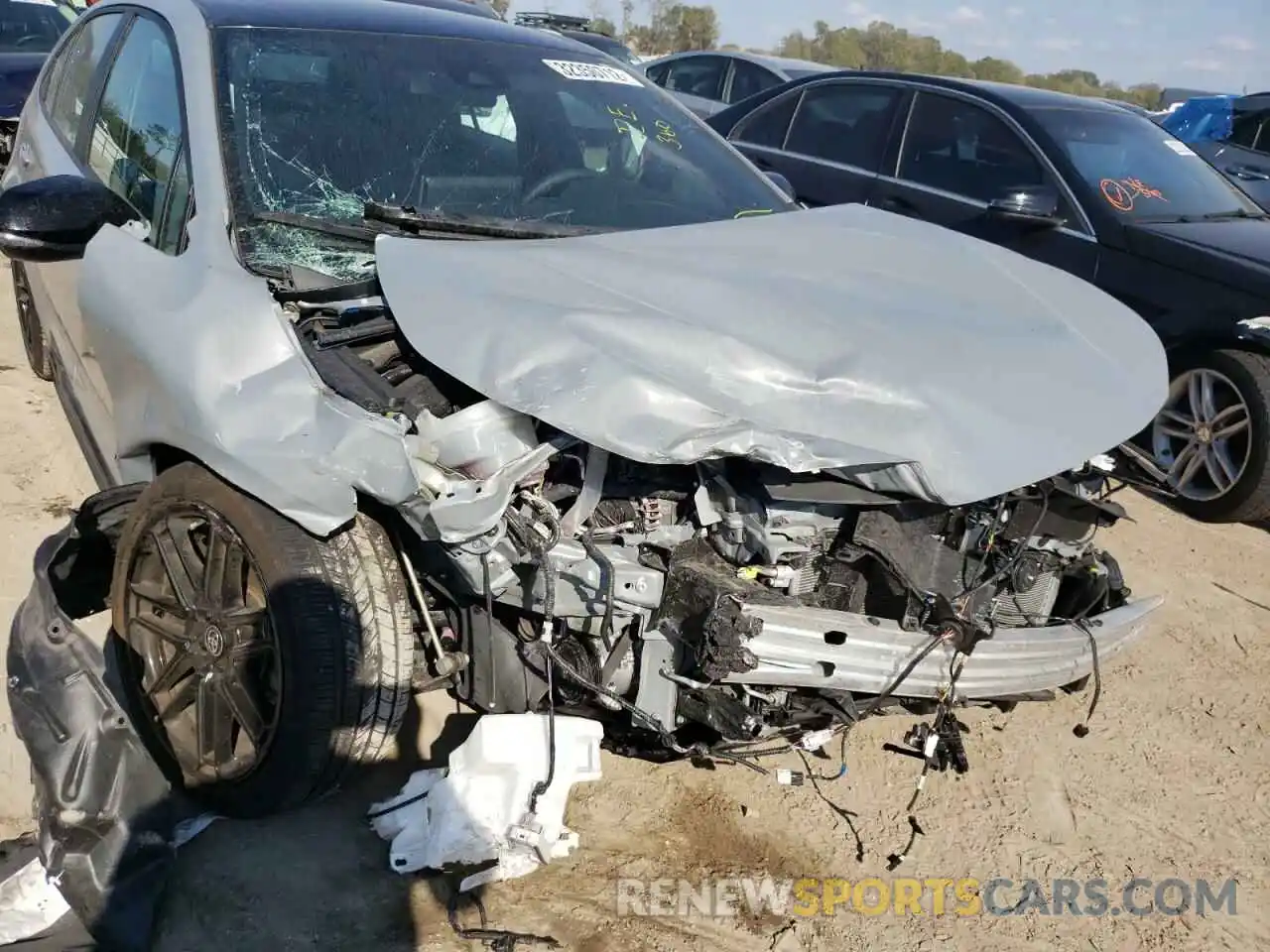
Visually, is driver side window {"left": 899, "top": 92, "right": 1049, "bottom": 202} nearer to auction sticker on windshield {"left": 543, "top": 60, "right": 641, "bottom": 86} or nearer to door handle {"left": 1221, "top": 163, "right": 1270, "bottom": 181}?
auction sticker on windshield {"left": 543, "top": 60, "right": 641, "bottom": 86}

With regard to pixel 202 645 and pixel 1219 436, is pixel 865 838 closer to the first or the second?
pixel 202 645

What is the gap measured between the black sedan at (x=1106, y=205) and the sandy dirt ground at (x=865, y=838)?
146 centimetres

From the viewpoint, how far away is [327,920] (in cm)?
233

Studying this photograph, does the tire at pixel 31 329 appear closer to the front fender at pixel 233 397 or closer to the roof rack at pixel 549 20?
the front fender at pixel 233 397

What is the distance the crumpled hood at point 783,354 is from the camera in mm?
2082

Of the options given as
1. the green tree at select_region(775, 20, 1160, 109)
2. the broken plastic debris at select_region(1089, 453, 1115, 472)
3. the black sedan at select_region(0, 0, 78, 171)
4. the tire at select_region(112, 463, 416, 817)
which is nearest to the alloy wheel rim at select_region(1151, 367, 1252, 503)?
the broken plastic debris at select_region(1089, 453, 1115, 472)

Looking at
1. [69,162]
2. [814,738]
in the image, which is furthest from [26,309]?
[814,738]

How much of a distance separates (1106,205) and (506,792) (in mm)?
4326

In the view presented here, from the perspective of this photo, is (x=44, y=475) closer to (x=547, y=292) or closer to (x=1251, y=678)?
(x=547, y=292)

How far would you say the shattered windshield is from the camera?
265cm

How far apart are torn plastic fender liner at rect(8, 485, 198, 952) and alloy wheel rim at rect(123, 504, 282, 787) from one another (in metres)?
0.16

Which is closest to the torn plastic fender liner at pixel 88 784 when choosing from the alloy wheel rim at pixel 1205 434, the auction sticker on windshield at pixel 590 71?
the auction sticker on windshield at pixel 590 71

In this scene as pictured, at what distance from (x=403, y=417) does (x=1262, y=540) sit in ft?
13.8

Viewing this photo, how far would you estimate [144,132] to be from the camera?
3006mm
